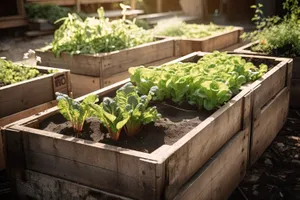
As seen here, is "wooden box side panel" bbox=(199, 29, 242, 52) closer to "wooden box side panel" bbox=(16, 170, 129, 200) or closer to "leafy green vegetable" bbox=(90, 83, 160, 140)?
"leafy green vegetable" bbox=(90, 83, 160, 140)

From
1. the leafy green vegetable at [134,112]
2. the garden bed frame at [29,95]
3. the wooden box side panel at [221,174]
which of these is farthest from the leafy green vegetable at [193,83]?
the garden bed frame at [29,95]

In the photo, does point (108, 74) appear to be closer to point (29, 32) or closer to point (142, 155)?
point (142, 155)

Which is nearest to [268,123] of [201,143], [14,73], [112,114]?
[201,143]

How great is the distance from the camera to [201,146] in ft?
10.0

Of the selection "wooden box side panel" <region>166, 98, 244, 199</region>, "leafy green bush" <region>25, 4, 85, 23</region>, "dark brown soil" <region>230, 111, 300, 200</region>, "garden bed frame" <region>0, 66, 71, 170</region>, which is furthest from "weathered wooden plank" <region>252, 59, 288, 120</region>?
"leafy green bush" <region>25, 4, 85, 23</region>

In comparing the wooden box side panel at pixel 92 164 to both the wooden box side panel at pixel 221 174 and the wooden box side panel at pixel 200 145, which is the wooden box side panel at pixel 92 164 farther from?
the wooden box side panel at pixel 221 174

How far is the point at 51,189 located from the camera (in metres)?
3.04

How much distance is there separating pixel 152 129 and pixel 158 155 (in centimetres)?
69

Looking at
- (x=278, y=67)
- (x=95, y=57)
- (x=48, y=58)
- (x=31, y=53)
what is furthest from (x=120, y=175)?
(x=31, y=53)

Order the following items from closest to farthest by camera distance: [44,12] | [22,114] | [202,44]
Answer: [22,114], [202,44], [44,12]

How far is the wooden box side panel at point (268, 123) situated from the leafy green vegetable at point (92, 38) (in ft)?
8.25

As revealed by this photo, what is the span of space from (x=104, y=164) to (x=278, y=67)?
2883 mm

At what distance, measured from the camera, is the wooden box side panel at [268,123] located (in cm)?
426

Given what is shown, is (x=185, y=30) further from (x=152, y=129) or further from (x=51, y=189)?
(x=51, y=189)
